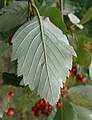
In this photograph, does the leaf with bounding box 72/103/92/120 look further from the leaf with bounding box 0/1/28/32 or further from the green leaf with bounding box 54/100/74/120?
the leaf with bounding box 0/1/28/32

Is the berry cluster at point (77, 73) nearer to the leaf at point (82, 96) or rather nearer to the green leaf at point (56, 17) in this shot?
the leaf at point (82, 96)

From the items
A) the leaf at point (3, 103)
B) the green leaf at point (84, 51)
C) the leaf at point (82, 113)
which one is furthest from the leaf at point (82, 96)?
the leaf at point (3, 103)

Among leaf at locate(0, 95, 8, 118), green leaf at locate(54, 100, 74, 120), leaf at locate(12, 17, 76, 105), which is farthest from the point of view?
green leaf at locate(54, 100, 74, 120)

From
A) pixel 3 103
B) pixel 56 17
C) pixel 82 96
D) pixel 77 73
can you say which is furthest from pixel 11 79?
pixel 77 73

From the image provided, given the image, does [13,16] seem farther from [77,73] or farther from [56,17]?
[77,73]

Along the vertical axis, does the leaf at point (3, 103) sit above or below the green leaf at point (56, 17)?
below

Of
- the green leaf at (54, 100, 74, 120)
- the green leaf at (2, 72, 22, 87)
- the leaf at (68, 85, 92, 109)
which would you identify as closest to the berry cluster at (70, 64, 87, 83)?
the leaf at (68, 85, 92, 109)

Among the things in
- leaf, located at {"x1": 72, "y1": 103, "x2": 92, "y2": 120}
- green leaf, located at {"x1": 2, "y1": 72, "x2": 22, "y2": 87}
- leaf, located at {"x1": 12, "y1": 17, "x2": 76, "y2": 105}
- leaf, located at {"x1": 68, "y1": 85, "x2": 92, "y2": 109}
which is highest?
leaf, located at {"x1": 12, "y1": 17, "x2": 76, "y2": 105}
